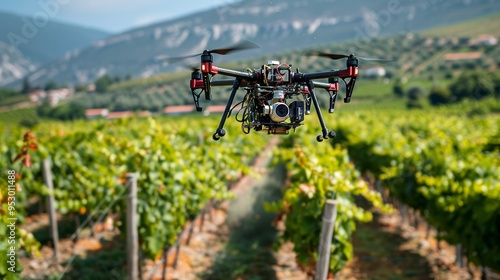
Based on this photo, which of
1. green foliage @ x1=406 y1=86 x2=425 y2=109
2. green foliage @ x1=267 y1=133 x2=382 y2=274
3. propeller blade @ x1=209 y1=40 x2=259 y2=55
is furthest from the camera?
green foliage @ x1=406 y1=86 x2=425 y2=109

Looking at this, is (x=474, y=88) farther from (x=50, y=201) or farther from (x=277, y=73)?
(x=277, y=73)

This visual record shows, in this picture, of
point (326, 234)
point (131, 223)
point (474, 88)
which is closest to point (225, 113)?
point (326, 234)

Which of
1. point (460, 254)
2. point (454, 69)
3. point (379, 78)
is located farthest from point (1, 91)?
point (460, 254)

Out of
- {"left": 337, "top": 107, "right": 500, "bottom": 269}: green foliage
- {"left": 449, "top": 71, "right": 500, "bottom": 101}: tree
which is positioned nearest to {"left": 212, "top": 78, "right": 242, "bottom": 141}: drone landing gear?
{"left": 337, "top": 107, "right": 500, "bottom": 269}: green foliage

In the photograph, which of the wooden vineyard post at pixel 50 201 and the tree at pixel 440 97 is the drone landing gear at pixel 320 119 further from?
the tree at pixel 440 97

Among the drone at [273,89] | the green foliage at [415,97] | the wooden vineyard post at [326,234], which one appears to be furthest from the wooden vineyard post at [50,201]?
the green foliage at [415,97]

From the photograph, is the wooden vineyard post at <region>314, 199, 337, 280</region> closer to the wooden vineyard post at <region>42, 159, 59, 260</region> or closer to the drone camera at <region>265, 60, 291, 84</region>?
the drone camera at <region>265, 60, 291, 84</region>

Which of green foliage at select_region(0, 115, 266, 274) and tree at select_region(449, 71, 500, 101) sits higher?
tree at select_region(449, 71, 500, 101)
